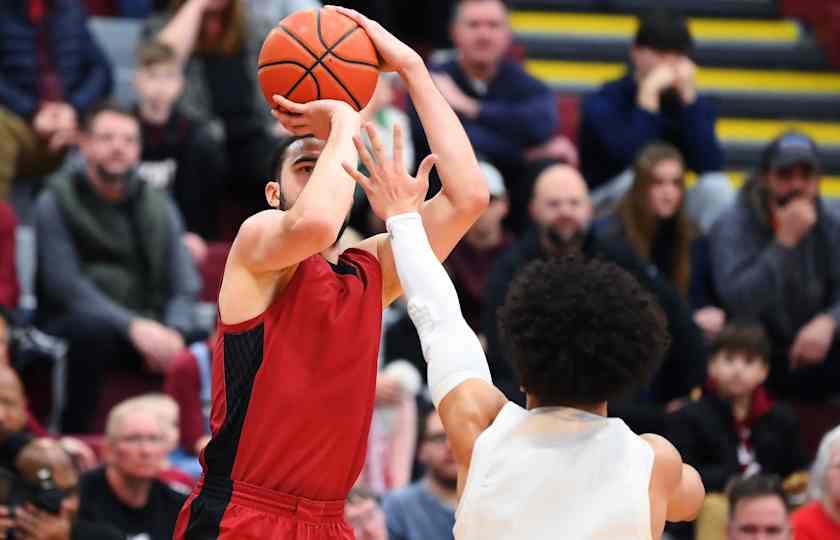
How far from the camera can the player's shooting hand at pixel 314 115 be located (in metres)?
4.06

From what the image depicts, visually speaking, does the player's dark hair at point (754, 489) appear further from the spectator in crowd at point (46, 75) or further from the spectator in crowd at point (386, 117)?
the spectator in crowd at point (46, 75)

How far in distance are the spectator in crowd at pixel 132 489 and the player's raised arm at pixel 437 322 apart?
3.02 metres

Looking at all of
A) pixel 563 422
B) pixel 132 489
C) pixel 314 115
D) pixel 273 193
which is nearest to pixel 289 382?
pixel 273 193

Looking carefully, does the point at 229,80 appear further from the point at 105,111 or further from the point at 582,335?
the point at 582,335

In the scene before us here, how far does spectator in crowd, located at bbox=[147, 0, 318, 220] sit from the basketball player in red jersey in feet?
16.1

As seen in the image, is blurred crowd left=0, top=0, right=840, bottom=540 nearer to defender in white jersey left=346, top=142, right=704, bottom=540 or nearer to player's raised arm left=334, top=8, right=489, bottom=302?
player's raised arm left=334, top=8, right=489, bottom=302

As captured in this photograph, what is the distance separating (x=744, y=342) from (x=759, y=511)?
61.5 inches

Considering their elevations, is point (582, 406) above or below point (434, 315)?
below

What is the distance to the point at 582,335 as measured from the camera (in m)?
3.47

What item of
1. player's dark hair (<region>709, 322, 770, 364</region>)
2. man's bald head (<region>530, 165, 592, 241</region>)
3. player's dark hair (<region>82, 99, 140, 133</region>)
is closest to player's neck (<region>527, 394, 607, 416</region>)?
player's dark hair (<region>709, 322, 770, 364</region>)

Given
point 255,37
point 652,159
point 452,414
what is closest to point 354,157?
point 452,414

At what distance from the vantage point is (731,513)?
254 inches

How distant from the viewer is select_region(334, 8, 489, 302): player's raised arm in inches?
168

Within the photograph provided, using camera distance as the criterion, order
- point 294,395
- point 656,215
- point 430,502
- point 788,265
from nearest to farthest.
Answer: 1. point 294,395
2. point 430,502
3. point 788,265
4. point 656,215
